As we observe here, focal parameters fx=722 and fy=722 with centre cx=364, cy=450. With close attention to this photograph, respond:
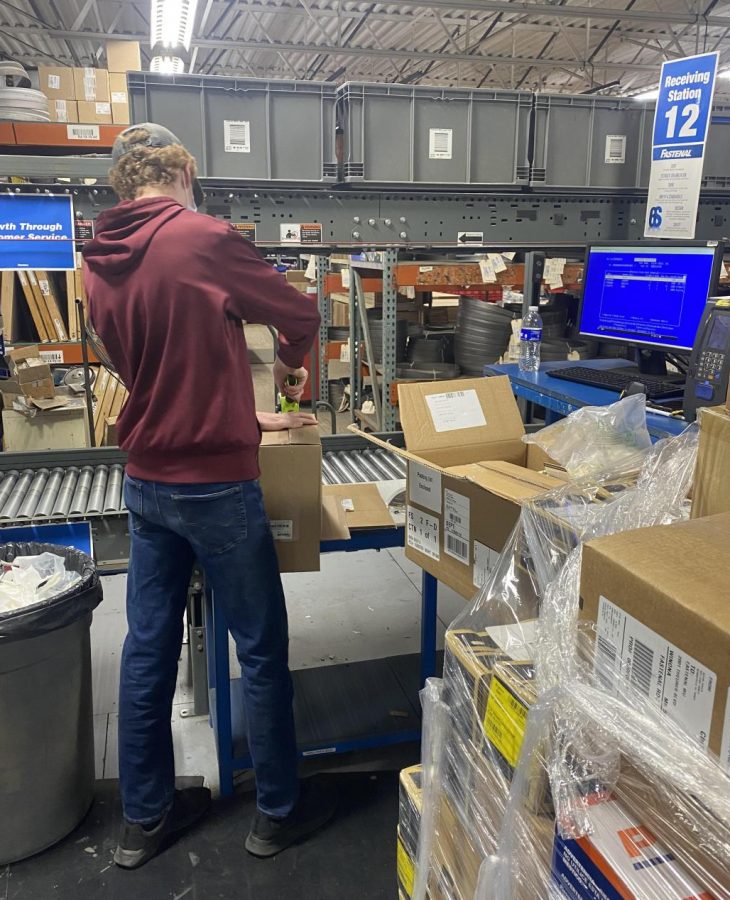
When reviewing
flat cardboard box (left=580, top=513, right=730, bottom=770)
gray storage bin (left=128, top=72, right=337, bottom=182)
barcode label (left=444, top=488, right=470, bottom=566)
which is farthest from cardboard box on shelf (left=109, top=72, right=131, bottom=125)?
flat cardboard box (left=580, top=513, right=730, bottom=770)

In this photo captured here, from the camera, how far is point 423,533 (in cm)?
158

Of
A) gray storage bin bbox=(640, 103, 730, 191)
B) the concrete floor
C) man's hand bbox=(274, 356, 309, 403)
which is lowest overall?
the concrete floor

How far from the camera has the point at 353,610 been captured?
9.43 ft

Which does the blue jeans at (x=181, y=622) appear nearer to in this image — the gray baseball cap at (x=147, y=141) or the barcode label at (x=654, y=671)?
the gray baseball cap at (x=147, y=141)

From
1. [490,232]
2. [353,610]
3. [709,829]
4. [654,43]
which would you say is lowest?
[353,610]

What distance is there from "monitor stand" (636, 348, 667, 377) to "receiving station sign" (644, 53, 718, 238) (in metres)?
1.00

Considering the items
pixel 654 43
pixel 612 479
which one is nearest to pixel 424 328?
pixel 612 479

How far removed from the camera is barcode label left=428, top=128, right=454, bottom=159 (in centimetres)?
415

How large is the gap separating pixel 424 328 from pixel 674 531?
4.16 metres

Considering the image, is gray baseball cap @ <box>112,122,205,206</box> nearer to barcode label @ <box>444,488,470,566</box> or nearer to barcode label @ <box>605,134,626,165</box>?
barcode label @ <box>444,488,470,566</box>

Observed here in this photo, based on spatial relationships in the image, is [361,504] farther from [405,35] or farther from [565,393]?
[405,35]

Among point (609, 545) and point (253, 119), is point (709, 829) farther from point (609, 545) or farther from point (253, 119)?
point (253, 119)

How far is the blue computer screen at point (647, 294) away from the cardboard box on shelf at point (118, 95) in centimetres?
388

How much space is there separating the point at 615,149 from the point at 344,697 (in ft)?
12.5
